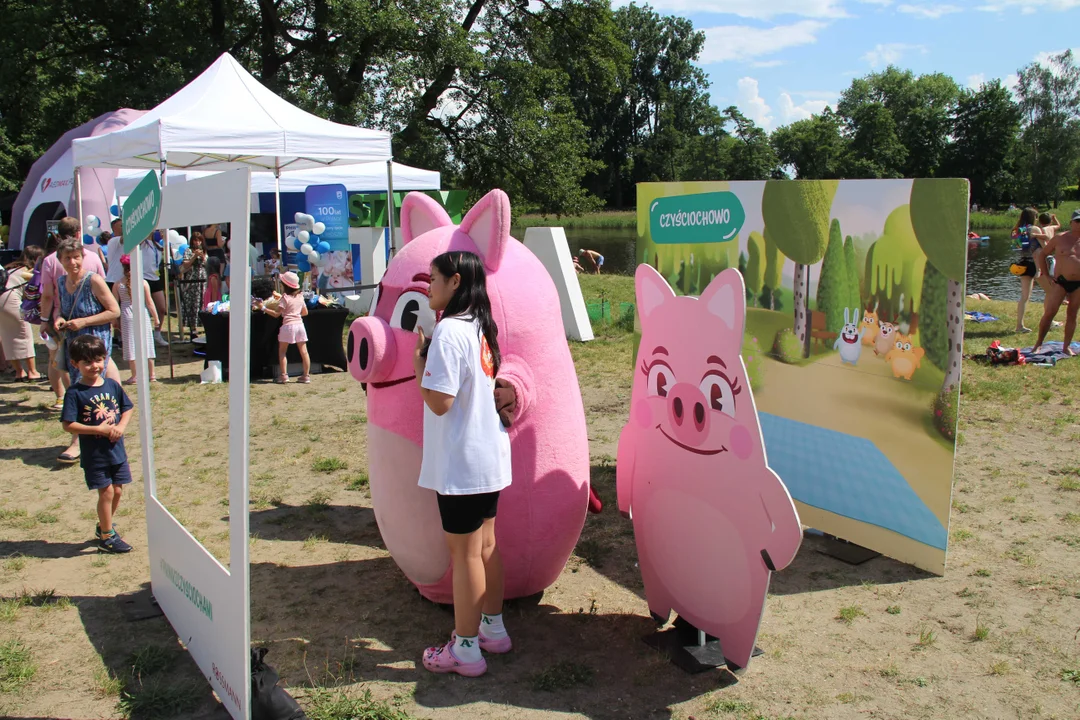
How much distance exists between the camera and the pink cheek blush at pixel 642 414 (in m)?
3.90

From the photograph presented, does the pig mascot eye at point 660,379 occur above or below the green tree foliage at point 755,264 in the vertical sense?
below

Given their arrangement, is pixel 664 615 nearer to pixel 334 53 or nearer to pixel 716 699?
pixel 716 699

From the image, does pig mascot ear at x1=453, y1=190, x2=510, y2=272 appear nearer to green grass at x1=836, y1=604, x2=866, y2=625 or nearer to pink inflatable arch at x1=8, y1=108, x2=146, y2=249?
green grass at x1=836, y1=604, x2=866, y2=625

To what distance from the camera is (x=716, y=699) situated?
3.40 metres

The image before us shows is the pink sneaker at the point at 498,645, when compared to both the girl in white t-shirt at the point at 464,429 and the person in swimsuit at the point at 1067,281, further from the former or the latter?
the person in swimsuit at the point at 1067,281

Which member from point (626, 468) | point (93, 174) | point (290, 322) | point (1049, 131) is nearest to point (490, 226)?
point (626, 468)

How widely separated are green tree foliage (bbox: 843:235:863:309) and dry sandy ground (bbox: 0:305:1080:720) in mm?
1550

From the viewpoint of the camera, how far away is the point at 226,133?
30.3 ft

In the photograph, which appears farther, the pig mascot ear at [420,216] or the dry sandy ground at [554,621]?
the pig mascot ear at [420,216]

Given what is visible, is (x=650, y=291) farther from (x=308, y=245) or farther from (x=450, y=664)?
(x=308, y=245)

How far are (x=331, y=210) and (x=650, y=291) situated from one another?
37.6ft

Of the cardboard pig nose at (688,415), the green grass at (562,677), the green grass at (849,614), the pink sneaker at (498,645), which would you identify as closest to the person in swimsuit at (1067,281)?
the green grass at (849,614)

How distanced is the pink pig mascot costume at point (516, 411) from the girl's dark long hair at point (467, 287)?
0.36 m

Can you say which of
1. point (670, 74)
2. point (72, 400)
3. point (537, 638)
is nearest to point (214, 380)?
point (72, 400)
